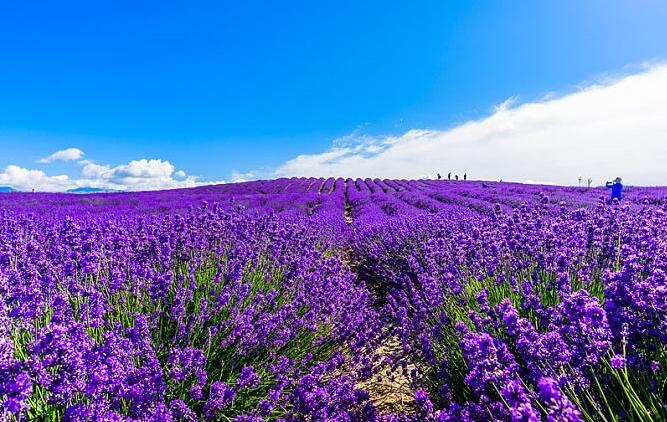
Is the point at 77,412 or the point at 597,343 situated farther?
the point at 597,343

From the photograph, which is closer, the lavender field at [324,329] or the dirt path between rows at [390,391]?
the lavender field at [324,329]

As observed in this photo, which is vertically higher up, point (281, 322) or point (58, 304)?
point (58, 304)

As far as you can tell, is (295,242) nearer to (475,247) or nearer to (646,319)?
(475,247)

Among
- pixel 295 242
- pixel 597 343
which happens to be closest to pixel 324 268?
pixel 295 242

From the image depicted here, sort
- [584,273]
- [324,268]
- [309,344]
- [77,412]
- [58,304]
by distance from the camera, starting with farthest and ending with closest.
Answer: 1. [324,268]
2. [309,344]
3. [584,273]
4. [58,304]
5. [77,412]

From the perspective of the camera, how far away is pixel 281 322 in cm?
286

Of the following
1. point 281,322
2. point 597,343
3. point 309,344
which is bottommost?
point 309,344

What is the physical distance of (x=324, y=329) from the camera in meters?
3.37

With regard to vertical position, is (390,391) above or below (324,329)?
below

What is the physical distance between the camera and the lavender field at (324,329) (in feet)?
4.84

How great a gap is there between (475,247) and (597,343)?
215cm

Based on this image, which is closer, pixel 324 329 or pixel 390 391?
pixel 390 391

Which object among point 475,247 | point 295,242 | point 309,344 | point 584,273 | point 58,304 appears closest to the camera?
point 58,304

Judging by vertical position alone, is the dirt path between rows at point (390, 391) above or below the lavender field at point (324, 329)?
below
